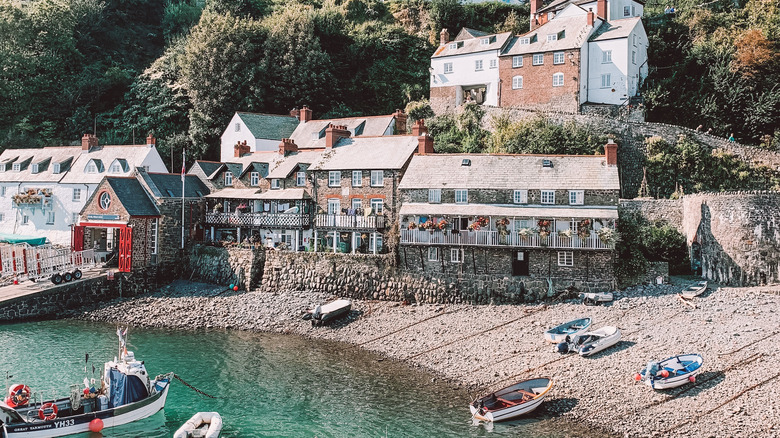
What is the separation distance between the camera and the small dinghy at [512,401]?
23.2 meters

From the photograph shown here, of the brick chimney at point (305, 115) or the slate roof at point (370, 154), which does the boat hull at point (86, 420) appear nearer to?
the slate roof at point (370, 154)

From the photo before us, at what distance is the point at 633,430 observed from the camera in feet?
71.8

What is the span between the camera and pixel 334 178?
41.8m

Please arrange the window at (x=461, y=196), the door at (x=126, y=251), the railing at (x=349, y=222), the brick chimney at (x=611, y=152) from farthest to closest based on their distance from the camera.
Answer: the door at (x=126, y=251) → the railing at (x=349, y=222) → the window at (x=461, y=196) → the brick chimney at (x=611, y=152)

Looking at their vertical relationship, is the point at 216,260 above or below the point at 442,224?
below

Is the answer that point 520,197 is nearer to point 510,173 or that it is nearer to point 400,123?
point 510,173

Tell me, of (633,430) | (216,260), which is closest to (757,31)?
(633,430)

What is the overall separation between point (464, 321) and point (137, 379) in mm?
15578

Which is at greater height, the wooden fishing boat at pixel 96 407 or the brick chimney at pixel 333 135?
the brick chimney at pixel 333 135

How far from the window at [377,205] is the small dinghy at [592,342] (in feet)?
51.2

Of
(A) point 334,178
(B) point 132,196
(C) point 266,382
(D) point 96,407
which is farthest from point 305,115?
(D) point 96,407

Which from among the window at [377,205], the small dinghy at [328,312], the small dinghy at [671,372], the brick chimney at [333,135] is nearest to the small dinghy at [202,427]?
the small dinghy at [328,312]

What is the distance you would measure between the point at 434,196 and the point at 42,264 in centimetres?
2409

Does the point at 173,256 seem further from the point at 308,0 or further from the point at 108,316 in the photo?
the point at 308,0
